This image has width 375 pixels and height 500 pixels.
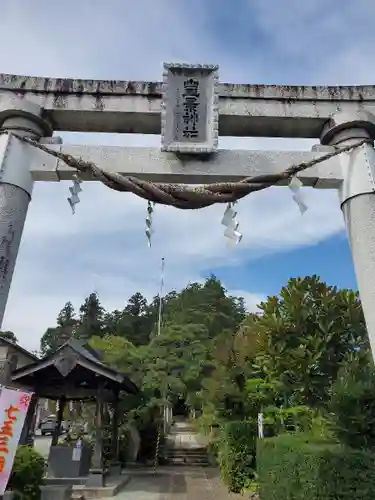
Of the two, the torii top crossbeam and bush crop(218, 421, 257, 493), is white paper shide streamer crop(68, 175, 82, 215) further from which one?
bush crop(218, 421, 257, 493)

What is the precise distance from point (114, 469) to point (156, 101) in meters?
Answer: 14.4

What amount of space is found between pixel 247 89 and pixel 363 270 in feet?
7.59

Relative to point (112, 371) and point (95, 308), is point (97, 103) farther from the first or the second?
point (95, 308)

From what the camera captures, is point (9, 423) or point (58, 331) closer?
point (9, 423)

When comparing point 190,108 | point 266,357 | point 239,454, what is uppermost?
point 190,108

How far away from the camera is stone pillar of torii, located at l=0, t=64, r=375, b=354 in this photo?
398 centimetres

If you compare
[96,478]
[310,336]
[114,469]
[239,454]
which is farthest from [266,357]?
[114,469]

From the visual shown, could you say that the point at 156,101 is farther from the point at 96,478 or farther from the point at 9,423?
the point at 96,478

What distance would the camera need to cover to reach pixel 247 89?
181 inches

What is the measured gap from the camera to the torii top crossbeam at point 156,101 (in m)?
4.48

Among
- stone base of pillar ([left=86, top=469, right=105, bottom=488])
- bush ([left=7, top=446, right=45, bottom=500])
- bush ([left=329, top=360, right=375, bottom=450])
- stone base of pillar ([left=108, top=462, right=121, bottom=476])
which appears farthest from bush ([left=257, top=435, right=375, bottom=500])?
stone base of pillar ([left=108, top=462, right=121, bottom=476])

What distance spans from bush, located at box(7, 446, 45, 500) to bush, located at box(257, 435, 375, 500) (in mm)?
4358

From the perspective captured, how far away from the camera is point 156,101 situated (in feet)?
14.9

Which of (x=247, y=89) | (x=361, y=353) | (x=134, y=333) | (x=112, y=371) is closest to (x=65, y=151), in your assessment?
(x=247, y=89)
